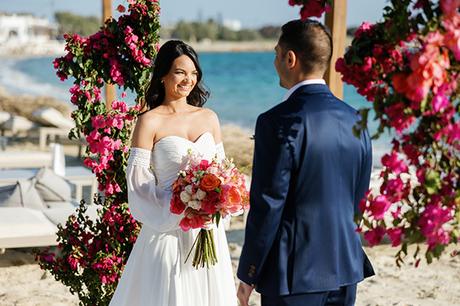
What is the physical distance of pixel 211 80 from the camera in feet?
181

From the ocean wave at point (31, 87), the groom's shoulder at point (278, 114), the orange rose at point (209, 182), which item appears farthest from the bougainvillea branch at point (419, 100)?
the ocean wave at point (31, 87)

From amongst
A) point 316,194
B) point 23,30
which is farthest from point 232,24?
point 316,194

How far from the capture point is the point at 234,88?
49094 mm

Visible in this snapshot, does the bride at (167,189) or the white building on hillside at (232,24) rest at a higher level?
the bride at (167,189)

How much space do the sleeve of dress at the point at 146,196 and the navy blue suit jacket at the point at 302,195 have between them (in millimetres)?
1016

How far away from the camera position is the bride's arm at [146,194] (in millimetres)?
3826

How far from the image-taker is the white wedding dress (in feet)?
12.6

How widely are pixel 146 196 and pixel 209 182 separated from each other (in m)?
0.39

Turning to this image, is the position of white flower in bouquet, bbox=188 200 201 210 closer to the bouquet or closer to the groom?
the bouquet

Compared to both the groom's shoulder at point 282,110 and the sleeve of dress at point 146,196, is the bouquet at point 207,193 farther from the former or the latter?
the groom's shoulder at point 282,110

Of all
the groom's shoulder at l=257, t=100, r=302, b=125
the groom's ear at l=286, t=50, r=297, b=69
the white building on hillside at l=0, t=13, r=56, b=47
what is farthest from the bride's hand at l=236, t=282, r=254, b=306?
the white building on hillside at l=0, t=13, r=56, b=47

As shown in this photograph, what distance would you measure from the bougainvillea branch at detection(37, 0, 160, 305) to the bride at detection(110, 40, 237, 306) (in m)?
0.36

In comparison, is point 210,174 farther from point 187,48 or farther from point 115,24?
point 115,24

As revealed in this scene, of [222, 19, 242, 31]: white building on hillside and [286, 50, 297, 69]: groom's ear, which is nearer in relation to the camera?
[286, 50, 297, 69]: groom's ear
